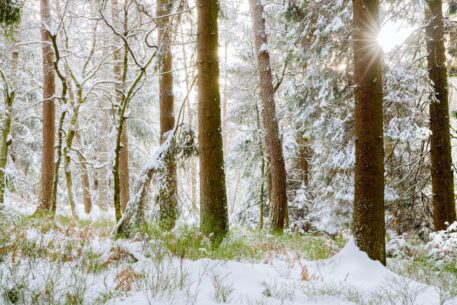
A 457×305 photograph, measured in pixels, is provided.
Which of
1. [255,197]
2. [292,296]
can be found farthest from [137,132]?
[292,296]

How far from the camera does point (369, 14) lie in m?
4.60

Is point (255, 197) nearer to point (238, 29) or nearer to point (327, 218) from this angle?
point (327, 218)

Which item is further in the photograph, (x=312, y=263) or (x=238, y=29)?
(x=238, y=29)

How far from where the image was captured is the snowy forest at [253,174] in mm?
2945

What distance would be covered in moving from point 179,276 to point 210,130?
9.19 feet

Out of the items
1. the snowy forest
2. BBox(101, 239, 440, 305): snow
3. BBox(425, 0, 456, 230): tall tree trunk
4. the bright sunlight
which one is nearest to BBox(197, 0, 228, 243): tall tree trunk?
the snowy forest

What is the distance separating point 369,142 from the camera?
4.40 meters

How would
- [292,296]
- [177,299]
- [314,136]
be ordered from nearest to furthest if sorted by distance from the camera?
[177,299]
[292,296]
[314,136]

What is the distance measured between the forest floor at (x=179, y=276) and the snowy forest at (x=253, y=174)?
0.9 inches

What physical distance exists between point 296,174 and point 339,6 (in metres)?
7.82

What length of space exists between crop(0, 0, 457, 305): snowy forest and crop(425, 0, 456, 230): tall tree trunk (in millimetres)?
31

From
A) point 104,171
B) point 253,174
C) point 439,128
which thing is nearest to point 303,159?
point 253,174

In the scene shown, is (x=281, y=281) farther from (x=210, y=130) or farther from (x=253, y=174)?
(x=253, y=174)

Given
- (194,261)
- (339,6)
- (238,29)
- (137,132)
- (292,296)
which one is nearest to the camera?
(292,296)
